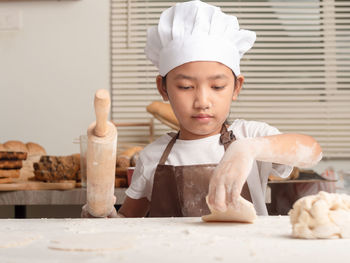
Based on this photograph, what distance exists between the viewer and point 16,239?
707mm

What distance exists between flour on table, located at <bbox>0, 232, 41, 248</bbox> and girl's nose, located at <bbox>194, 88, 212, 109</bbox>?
1.77ft

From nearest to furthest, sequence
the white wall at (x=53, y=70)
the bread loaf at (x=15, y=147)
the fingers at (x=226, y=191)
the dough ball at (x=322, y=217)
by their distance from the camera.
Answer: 1. the dough ball at (x=322, y=217)
2. the fingers at (x=226, y=191)
3. the bread loaf at (x=15, y=147)
4. the white wall at (x=53, y=70)

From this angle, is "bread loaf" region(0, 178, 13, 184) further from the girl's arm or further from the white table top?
the girl's arm

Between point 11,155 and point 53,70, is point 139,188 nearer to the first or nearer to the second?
point 11,155

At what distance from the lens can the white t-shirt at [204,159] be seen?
1313 mm

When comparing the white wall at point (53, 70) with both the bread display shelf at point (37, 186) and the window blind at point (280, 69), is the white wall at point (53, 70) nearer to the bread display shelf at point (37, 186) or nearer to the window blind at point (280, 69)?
the window blind at point (280, 69)

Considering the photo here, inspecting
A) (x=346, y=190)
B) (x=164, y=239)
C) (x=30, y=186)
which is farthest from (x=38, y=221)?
(x=346, y=190)

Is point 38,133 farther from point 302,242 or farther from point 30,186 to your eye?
point 302,242

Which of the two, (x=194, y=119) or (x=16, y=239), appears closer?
(x=16, y=239)

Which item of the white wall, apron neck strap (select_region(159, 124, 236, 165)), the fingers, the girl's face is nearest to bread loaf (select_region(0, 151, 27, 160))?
apron neck strap (select_region(159, 124, 236, 165))

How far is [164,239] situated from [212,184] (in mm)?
168

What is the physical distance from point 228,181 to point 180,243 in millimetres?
186

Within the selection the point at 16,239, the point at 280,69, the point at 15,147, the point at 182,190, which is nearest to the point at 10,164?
the point at 15,147

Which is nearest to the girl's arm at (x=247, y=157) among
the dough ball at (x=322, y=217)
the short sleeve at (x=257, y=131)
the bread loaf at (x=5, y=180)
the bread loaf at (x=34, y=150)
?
the dough ball at (x=322, y=217)
